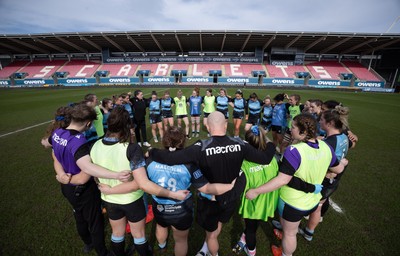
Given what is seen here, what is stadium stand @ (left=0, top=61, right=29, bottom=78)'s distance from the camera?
39.8m

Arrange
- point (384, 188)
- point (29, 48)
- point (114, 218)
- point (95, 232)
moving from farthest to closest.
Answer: point (29, 48) < point (384, 188) < point (95, 232) < point (114, 218)

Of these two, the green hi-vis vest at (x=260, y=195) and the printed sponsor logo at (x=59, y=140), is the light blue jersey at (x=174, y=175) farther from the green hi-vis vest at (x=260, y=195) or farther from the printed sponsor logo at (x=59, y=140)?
the printed sponsor logo at (x=59, y=140)

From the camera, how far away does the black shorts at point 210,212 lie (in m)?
2.27

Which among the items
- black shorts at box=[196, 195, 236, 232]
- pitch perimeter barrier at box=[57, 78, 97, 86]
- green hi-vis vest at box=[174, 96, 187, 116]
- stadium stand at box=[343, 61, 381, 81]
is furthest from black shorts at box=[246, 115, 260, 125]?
stadium stand at box=[343, 61, 381, 81]

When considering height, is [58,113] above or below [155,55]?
below

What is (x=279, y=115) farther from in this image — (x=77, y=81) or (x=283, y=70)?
(x=77, y=81)

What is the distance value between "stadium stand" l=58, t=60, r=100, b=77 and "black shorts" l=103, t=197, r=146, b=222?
46275mm

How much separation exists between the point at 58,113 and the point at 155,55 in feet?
154

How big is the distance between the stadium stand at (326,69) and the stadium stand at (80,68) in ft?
167

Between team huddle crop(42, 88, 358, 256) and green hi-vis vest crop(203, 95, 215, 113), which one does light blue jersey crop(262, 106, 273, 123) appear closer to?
green hi-vis vest crop(203, 95, 215, 113)

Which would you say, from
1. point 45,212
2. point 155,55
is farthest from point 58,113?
point 155,55

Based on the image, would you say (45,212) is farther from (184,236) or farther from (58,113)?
(184,236)

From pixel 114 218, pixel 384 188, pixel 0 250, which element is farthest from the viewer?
pixel 384 188

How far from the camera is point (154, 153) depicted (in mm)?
2006
